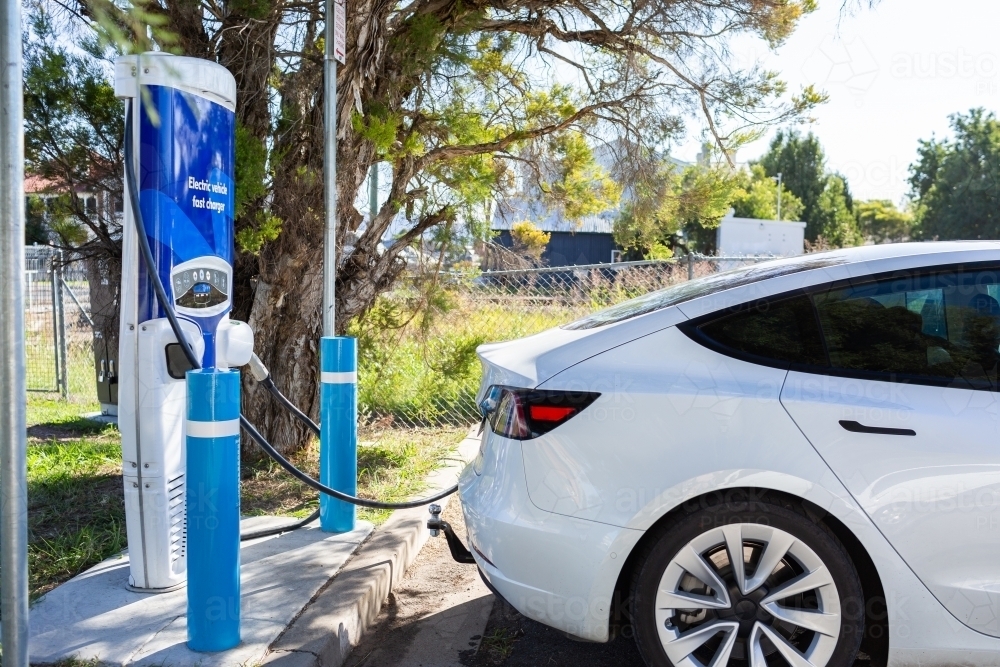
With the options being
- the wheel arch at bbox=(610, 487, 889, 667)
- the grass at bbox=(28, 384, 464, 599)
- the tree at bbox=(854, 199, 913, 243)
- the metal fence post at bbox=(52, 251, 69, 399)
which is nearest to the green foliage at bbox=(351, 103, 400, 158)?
the grass at bbox=(28, 384, 464, 599)

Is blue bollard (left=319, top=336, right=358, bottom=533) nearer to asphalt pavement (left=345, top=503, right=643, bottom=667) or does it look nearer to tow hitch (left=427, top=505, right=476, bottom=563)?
asphalt pavement (left=345, top=503, right=643, bottom=667)

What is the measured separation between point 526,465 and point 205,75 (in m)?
2.30

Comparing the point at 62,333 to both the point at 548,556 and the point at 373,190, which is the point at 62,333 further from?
the point at 548,556

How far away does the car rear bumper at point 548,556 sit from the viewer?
290 centimetres

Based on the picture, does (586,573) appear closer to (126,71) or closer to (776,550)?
(776,550)

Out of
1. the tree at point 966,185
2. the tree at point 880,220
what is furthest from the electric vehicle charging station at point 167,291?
the tree at point 880,220

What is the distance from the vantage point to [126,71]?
354 cm

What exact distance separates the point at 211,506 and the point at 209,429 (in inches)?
11.4

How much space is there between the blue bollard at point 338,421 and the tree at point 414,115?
1.31 m

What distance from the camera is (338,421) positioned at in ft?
15.0

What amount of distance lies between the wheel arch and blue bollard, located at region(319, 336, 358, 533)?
202 cm

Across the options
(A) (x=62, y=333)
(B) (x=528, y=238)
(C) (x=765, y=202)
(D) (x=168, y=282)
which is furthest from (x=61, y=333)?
(C) (x=765, y=202)

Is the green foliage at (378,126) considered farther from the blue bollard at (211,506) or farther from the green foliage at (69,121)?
the blue bollard at (211,506)

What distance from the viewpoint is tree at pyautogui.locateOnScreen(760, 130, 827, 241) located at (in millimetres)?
55906
